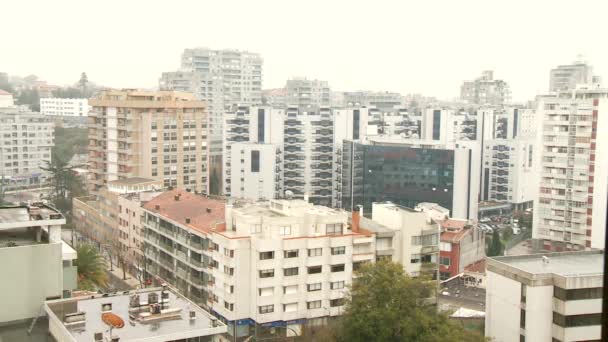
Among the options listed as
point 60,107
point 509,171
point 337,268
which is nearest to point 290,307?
point 337,268

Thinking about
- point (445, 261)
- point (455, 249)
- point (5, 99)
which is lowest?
point (445, 261)

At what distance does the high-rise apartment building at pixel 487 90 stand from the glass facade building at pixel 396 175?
1024 cm

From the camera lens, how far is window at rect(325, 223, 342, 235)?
559 centimetres

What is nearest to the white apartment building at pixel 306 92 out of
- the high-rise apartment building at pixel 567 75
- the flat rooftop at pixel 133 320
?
the high-rise apartment building at pixel 567 75

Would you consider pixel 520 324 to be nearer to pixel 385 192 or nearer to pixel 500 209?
pixel 385 192

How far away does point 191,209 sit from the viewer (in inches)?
263

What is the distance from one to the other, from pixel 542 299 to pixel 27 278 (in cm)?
297

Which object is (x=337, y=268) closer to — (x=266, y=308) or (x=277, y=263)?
(x=277, y=263)

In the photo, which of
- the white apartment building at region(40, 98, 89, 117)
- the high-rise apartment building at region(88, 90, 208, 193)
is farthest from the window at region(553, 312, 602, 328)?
the white apartment building at region(40, 98, 89, 117)

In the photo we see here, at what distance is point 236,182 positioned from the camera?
40.0 feet

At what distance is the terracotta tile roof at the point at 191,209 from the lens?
6020 mm

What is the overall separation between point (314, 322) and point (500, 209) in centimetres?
802

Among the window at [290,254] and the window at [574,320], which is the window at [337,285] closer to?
the window at [290,254]

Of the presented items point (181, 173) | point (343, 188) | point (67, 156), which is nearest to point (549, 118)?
point (343, 188)
